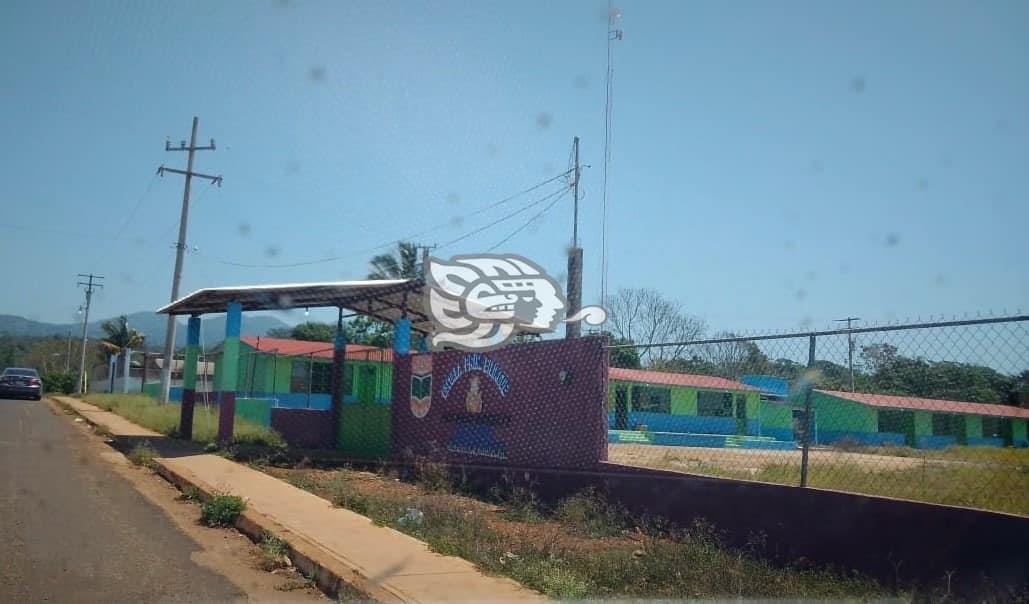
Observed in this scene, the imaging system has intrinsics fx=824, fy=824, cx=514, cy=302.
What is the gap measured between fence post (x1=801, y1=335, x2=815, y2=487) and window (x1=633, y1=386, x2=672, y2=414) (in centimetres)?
182

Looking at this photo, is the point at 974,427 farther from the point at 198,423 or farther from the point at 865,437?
the point at 198,423

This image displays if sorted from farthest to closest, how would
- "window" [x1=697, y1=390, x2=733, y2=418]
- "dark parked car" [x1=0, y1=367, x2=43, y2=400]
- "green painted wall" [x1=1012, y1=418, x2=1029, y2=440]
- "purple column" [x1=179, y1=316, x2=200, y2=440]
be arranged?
"dark parked car" [x1=0, y1=367, x2=43, y2=400] < "purple column" [x1=179, y1=316, x2=200, y2=440] < "window" [x1=697, y1=390, x2=733, y2=418] < "green painted wall" [x1=1012, y1=418, x2=1029, y2=440]

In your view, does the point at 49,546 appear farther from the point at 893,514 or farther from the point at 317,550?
the point at 893,514

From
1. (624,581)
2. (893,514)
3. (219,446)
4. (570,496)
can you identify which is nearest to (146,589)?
(624,581)

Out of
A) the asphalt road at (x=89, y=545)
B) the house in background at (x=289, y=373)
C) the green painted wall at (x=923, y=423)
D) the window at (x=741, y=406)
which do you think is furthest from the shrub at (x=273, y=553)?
the house in background at (x=289, y=373)

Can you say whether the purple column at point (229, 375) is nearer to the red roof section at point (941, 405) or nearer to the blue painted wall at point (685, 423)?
the blue painted wall at point (685, 423)

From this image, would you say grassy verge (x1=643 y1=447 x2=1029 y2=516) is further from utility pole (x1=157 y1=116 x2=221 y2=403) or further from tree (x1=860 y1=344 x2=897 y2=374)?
utility pole (x1=157 y1=116 x2=221 y2=403)

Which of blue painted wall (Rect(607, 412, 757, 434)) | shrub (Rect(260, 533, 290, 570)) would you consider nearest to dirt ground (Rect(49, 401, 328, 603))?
shrub (Rect(260, 533, 290, 570))

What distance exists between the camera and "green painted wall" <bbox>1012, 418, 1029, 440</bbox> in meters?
6.20

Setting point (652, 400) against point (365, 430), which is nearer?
point (652, 400)

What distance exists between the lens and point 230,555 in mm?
7910

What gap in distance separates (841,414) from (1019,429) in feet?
6.04

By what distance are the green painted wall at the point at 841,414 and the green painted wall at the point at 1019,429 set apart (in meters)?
1.21

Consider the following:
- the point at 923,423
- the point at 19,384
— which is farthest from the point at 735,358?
the point at 19,384
